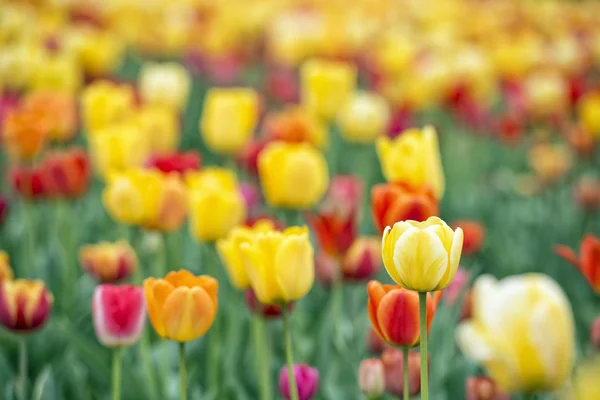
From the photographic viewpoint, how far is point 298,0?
712 cm

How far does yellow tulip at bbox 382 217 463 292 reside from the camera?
92 cm

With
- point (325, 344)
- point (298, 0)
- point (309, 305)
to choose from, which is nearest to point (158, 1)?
point (298, 0)

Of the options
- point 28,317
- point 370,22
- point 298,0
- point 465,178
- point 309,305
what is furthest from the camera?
point 298,0

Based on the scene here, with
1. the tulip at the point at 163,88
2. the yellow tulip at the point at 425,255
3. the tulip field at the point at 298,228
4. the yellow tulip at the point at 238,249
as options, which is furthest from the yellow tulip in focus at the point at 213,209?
the tulip at the point at 163,88

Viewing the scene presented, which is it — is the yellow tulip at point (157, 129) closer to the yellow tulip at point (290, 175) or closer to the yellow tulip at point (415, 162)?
the yellow tulip at point (290, 175)

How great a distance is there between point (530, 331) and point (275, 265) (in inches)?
17.4

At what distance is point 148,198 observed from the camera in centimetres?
162

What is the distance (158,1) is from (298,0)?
1552 millimetres

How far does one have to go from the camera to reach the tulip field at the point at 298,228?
1.09m

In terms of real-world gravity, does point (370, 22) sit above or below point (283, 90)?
above

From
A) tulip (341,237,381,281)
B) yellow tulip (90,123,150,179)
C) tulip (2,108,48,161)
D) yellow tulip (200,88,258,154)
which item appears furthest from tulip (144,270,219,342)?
yellow tulip (200,88,258,154)

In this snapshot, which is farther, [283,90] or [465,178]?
[283,90]

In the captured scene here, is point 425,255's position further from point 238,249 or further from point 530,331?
point 238,249

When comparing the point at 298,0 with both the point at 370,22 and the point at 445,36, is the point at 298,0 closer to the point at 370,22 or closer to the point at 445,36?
the point at 370,22
